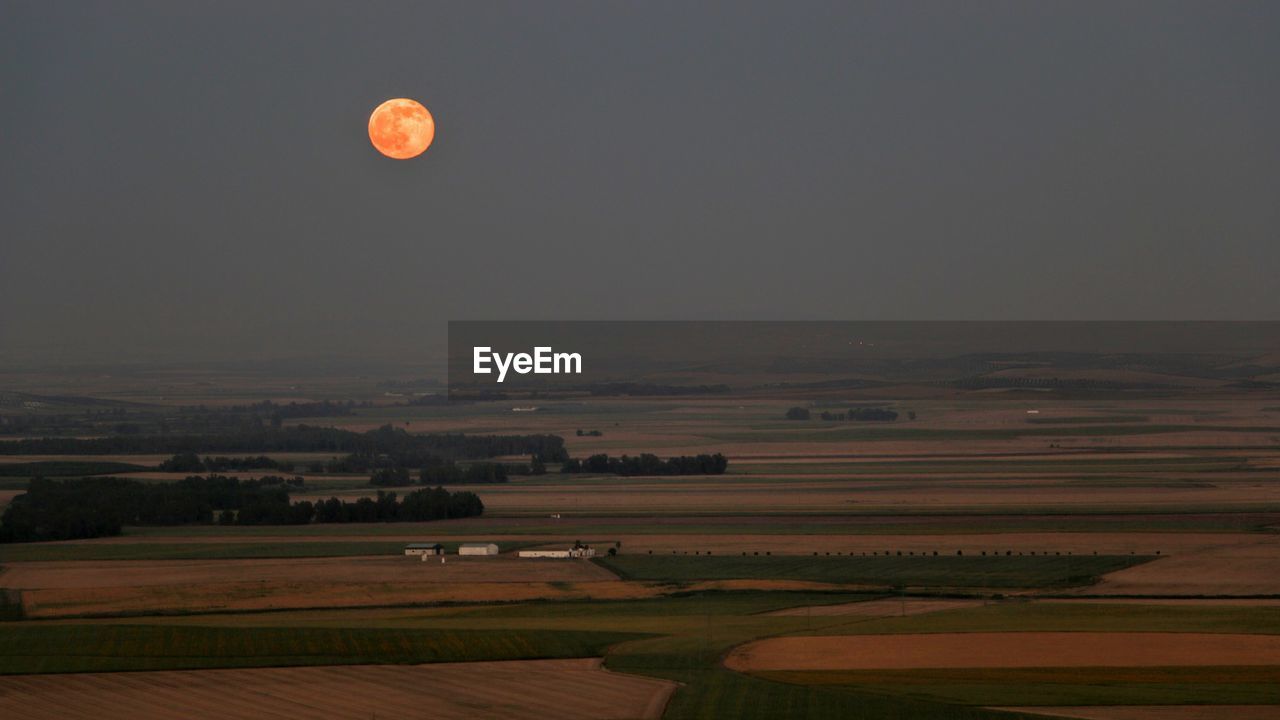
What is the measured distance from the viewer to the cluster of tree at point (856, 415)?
10769 centimetres

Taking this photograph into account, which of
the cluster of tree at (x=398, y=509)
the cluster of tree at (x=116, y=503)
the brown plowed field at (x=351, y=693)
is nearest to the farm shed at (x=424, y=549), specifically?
the cluster of tree at (x=398, y=509)

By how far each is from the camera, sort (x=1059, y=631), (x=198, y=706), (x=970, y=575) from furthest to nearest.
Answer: (x=970, y=575) < (x=1059, y=631) < (x=198, y=706)

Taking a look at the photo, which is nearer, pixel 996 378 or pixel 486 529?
pixel 486 529

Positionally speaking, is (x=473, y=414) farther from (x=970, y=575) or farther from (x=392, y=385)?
(x=970, y=575)

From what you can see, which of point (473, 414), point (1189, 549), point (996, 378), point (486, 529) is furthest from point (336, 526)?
point (996, 378)

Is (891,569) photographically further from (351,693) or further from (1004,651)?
(351,693)

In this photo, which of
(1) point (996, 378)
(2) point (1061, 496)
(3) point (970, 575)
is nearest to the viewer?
(3) point (970, 575)

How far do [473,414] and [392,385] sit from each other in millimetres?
36628

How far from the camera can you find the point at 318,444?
8944cm

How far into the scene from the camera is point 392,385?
14250cm

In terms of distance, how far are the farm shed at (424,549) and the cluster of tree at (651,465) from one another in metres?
28.6

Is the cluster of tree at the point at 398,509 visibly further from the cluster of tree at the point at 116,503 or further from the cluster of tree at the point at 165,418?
the cluster of tree at the point at 165,418

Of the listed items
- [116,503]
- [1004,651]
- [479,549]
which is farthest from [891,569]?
[116,503]

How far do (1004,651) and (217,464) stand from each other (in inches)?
2137
